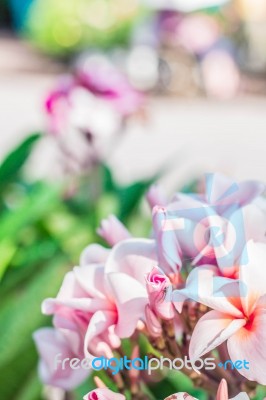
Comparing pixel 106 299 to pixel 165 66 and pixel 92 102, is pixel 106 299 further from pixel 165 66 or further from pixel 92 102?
pixel 165 66

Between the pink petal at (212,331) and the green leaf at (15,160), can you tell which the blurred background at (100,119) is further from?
the pink petal at (212,331)

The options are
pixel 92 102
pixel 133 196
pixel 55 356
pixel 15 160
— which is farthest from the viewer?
pixel 92 102

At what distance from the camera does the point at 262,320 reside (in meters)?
0.46

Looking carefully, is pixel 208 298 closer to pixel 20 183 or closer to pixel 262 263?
pixel 262 263

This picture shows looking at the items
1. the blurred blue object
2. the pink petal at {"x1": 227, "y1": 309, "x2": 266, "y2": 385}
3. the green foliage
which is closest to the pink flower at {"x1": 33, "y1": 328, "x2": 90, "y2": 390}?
the pink petal at {"x1": 227, "y1": 309, "x2": 266, "y2": 385}

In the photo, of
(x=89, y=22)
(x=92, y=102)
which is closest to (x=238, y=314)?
(x=92, y=102)

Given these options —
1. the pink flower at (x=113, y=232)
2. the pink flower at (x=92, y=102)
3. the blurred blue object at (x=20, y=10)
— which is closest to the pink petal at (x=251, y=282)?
the pink flower at (x=113, y=232)

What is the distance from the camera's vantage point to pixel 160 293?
0.47m

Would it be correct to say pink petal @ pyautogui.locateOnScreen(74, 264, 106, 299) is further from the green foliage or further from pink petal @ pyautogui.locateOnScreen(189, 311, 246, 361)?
the green foliage

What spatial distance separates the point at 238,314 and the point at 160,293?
41 millimetres

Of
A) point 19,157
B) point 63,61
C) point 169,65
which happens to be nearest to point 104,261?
point 19,157

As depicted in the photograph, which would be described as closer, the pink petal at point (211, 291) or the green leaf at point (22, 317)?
the pink petal at point (211, 291)

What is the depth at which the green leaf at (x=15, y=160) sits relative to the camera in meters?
1.26

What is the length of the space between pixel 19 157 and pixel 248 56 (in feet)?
23.9
